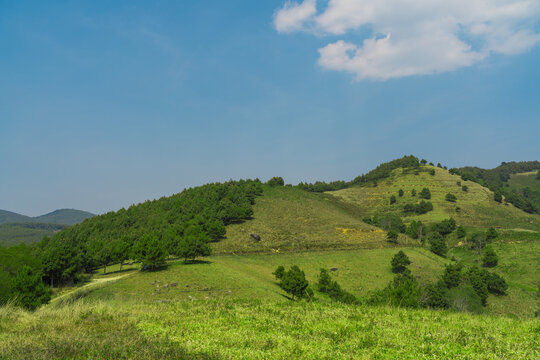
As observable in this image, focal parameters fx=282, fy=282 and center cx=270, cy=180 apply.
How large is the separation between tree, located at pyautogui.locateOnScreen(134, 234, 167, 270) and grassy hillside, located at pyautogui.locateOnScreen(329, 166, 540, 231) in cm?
13558

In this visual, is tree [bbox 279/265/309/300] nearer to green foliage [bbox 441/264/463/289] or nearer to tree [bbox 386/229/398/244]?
green foliage [bbox 441/264/463/289]

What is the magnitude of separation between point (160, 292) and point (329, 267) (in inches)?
1730

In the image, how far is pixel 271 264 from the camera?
7169cm

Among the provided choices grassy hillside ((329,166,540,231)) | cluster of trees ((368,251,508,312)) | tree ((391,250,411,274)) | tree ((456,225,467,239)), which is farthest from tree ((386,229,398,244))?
grassy hillside ((329,166,540,231))

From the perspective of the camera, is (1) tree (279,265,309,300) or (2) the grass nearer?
(1) tree (279,265,309,300)

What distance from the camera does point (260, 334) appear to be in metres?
9.91

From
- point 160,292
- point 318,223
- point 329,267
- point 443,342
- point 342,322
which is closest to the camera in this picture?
point 443,342

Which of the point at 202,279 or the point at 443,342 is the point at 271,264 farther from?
the point at 443,342

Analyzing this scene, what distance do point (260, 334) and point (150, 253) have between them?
4508 centimetres

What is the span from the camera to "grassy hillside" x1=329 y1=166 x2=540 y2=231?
138875mm

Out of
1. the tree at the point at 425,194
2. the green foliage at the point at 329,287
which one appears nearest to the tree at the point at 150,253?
the green foliage at the point at 329,287

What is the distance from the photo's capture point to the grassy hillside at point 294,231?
87.5 meters

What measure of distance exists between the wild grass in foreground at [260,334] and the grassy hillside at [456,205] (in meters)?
150

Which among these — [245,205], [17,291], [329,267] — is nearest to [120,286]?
[17,291]
